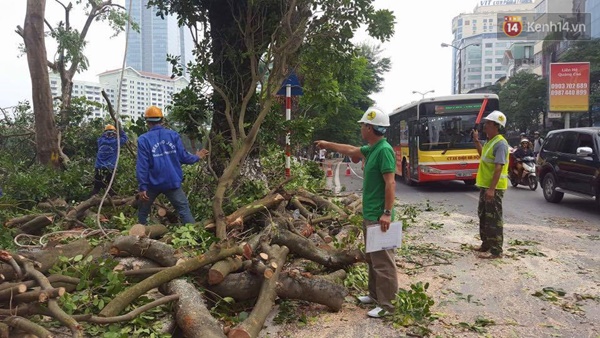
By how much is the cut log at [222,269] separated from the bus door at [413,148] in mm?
10525

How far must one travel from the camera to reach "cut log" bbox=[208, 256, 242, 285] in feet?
13.0

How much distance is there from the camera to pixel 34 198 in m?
8.16

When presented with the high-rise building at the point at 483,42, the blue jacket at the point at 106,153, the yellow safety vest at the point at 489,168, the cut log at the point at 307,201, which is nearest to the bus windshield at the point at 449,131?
the cut log at the point at 307,201

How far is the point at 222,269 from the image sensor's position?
400 centimetres

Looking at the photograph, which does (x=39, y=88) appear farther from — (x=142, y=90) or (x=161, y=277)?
(x=161, y=277)

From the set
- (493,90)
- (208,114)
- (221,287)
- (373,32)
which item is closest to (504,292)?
(221,287)

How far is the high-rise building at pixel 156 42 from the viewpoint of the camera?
8.23 metres

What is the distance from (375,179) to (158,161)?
2629 millimetres

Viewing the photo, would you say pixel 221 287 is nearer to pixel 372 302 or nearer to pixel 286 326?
Answer: pixel 286 326

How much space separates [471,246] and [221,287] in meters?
4.00

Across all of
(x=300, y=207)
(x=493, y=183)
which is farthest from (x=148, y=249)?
(x=493, y=183)

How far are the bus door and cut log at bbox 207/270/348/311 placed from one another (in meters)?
10.3

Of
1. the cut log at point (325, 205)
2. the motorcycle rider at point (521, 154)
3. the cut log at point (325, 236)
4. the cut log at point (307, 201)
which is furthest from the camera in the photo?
the motorcycle rider at point (521, 154)

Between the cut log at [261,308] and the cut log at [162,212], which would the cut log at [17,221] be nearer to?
the cut log at [162,212]
